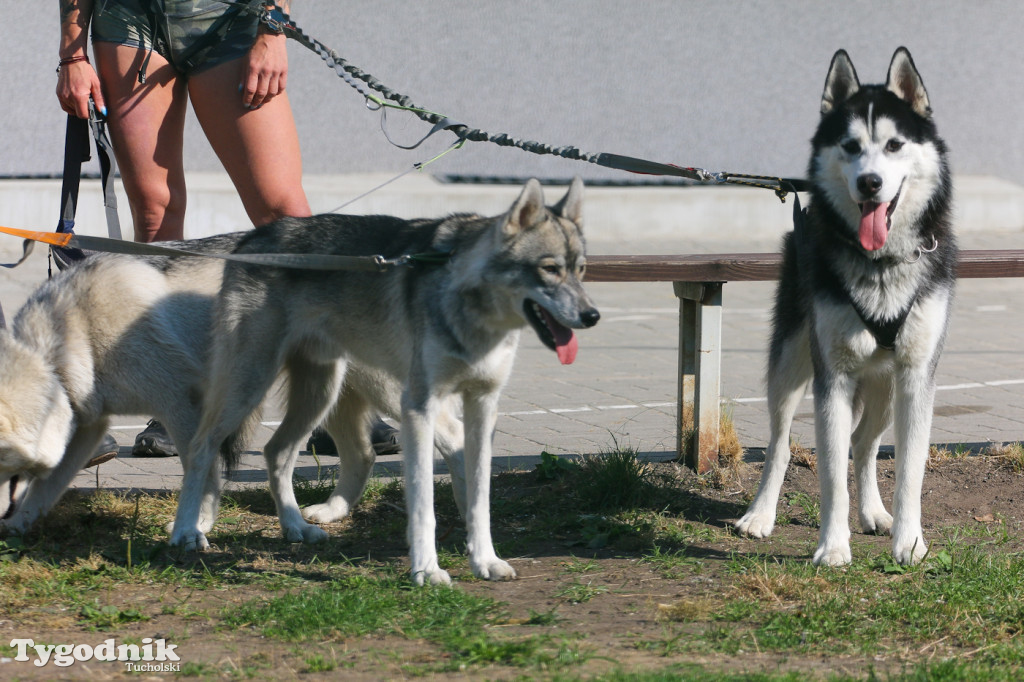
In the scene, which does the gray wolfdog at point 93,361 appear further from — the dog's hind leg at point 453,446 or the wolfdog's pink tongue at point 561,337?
the wolfdog's pink tongue at point 561,337

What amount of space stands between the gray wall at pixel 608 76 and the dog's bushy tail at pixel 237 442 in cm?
884

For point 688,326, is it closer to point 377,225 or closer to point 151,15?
point 377,225

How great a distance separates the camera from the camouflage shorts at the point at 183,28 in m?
4.98

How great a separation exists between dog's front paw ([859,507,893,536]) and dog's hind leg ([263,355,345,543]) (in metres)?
2.27

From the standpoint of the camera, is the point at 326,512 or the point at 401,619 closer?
the point at 401,619

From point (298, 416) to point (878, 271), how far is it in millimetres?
2370

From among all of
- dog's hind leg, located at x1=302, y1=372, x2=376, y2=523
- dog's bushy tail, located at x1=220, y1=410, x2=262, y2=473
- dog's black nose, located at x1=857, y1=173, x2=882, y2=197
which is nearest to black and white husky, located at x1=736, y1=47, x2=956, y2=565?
dog's black nose, located at x1=857, y1=173, x2=882, y2=197

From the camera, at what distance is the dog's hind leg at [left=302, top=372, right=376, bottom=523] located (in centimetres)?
496

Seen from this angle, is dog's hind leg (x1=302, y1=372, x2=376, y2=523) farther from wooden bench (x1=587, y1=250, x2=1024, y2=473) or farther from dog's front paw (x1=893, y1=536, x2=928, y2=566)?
dog's front paw (x1=893, y1=536, x2=928, y2=566)

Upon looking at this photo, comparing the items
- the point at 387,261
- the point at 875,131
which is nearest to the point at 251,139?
the point at 387,261

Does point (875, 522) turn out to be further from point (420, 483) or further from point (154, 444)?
point (154, 444)

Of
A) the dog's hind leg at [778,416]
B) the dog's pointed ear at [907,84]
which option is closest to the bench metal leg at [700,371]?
the dog's hind leg at [778,416]

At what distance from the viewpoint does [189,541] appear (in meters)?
4.43

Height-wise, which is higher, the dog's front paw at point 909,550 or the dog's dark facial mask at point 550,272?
the dog's dark facial mask at point 550,272
